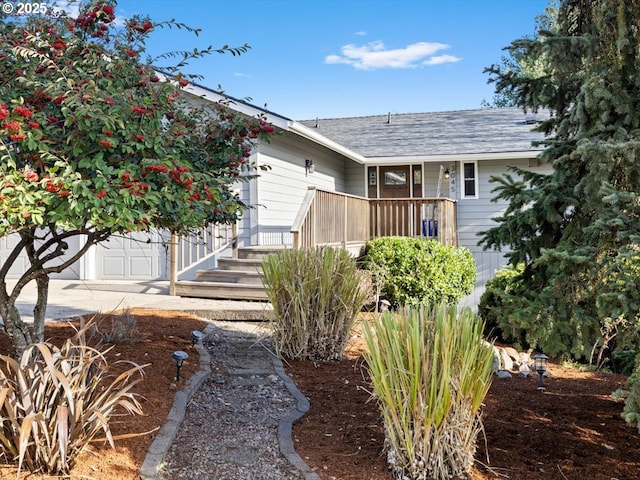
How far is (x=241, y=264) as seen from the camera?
9.55m

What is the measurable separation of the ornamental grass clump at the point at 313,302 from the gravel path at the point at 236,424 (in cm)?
35

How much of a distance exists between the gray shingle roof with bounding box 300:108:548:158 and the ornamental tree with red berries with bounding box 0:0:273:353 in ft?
34.7

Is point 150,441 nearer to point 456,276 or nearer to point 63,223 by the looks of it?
point 63,223

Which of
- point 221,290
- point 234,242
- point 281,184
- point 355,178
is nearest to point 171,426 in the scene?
point 221,290

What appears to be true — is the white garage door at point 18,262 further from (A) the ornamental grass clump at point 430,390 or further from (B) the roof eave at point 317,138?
(A) the ornamental grass clump at point 430,390

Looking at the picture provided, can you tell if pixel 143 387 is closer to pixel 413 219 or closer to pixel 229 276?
pixel 229 276

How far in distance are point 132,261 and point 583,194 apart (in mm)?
9349

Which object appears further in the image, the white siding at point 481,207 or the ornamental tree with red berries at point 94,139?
the white siding at point 481,207

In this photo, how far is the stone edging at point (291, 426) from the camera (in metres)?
3.11

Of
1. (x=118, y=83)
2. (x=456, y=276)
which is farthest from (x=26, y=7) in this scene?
(x=456, y=276)

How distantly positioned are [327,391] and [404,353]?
1.73 meters

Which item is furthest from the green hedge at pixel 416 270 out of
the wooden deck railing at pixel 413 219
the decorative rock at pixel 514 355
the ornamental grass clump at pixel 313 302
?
the ornamental grass clump at pixel 313 302

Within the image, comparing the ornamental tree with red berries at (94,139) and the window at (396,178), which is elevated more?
the window at (396,178)

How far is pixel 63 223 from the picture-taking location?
3.07 metres
